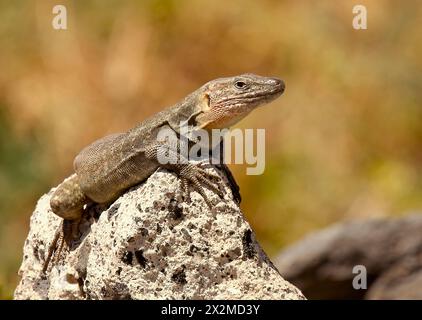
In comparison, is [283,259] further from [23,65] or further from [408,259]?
[23,65]

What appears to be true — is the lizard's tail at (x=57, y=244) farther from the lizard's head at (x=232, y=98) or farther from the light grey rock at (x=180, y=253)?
the lizard's head at (x=232, y=98)

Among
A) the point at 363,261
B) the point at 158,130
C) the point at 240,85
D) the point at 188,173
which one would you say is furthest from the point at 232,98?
the point at 363,261

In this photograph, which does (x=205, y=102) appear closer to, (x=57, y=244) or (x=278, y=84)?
(x=278, y=84)

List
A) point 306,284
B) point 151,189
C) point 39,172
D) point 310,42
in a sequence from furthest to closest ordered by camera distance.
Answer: point 310,42 < point 39,172 < point 306,284 < point 151,189

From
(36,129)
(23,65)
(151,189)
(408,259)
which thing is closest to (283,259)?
(408,259)

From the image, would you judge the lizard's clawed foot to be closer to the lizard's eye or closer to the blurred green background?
the lizard's eye
